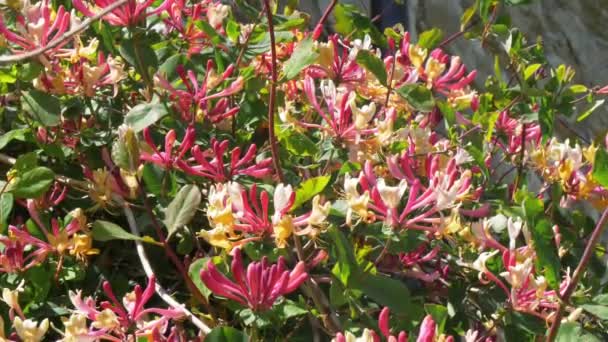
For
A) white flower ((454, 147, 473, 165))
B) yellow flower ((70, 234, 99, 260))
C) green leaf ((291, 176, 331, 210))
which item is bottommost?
white flower ((454, 147, 473, 165))

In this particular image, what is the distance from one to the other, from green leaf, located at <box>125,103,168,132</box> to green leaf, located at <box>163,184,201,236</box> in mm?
128

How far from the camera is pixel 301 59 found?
3.04ft

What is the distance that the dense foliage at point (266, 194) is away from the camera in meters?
0.83

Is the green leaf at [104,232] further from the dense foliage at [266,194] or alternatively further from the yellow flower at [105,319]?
the yellow flower at [105,319]

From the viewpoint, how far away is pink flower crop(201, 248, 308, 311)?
0.75 meters

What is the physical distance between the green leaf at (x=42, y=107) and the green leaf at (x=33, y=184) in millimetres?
96

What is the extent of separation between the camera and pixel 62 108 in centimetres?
113

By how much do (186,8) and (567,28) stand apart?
3.00 ft

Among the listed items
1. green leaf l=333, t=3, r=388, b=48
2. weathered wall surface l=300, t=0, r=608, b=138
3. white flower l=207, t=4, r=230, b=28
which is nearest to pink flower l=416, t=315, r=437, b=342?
white flower l=207, t=4, r=230, b=28

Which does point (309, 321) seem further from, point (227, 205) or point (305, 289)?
point (227, 205)

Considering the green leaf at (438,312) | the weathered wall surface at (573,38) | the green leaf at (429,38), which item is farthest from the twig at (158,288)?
the weathered wall surface at (573,38)

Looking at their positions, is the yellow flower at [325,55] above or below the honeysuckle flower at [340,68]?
above

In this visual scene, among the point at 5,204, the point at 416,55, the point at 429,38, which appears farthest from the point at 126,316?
the point at 429,38

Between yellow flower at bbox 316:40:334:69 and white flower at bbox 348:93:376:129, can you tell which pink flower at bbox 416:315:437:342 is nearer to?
white flower at bbox 348:93:376:129
